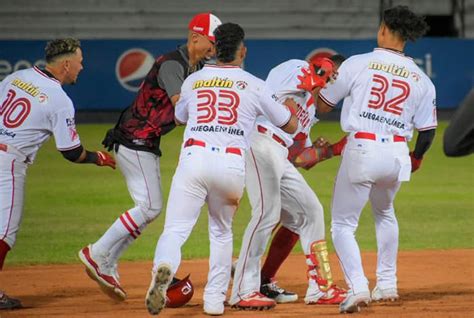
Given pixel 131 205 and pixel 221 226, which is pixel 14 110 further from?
pixel 131 205

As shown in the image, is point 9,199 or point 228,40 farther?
point 9,199

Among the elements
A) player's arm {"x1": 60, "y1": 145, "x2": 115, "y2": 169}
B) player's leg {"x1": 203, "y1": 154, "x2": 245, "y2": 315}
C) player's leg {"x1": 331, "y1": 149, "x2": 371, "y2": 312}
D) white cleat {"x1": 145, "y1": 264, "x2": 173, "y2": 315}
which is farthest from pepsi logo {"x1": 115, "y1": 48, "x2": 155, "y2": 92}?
white cleat {"x1": 145, "y1": 264, "x2": 173, "y2": 315}

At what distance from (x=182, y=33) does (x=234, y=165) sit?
69.6ft

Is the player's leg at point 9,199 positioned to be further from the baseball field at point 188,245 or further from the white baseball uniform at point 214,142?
the white baseball uniform at point 214,142

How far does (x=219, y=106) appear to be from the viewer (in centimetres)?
755

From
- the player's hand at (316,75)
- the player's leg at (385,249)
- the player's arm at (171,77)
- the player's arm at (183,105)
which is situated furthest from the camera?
the player's leg at (385,249)

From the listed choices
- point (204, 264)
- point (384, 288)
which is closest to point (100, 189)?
point (204, 264)

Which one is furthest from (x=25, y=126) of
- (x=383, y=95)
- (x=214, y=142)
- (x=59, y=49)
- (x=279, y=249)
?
(x=383, y=95)

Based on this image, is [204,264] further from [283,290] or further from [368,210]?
[368,210]

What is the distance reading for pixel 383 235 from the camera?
335 inches

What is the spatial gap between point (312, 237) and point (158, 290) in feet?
5.93

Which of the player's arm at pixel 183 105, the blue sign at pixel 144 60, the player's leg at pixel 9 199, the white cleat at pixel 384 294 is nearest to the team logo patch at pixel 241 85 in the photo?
the player's arm at pixel 183 105

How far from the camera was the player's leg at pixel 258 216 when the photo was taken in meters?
8.12

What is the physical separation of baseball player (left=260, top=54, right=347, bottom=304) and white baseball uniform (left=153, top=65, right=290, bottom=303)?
0.79 meters
